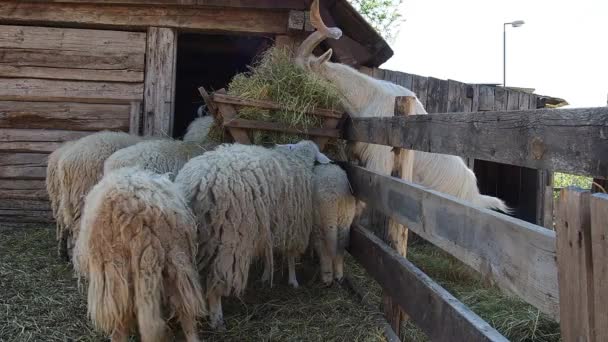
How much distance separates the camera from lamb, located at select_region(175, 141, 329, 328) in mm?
3443

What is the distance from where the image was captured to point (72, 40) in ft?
A: 21.2

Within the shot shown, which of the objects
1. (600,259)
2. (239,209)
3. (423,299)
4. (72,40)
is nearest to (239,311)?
(239,209)

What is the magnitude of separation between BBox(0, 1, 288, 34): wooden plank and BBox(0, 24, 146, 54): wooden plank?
0.28 feet

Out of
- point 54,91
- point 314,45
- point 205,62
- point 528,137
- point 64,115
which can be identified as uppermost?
point 205,62

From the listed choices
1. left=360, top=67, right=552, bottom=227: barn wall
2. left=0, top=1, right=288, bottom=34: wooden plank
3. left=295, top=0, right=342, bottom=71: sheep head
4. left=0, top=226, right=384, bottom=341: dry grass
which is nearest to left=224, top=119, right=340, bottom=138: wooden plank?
left=295, top=0, right=342, bottom=71: sheep head

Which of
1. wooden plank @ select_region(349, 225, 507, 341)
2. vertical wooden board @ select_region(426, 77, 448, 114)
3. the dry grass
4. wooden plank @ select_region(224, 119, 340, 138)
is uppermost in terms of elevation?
vertical wooden board @ select_region(426, 77, 448, 114)

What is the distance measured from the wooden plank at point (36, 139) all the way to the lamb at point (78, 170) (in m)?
1.39

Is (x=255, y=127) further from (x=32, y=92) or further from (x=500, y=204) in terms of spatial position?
(x=32, y=92)

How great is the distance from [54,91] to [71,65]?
415 mm

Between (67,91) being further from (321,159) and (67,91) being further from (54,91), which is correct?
(321,159)

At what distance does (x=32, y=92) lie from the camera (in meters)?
6.45

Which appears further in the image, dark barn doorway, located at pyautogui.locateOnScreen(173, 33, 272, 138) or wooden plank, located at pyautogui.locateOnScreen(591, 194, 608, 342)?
dark barn doorway, located at pyautogui.locateOnScreen(173, 33, 272, 138)

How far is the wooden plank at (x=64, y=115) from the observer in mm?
6520

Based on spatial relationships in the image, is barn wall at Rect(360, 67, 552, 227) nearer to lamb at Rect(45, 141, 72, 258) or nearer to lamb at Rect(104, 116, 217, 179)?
lamb at Rect(104, 116, 217, 179)
